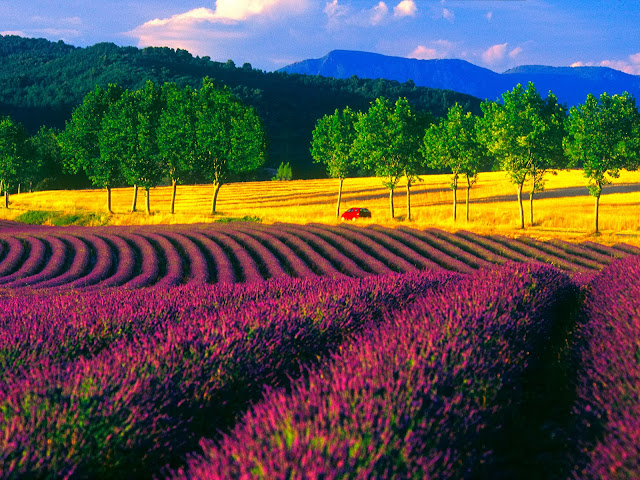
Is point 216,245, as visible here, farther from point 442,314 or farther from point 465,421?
point 465,421

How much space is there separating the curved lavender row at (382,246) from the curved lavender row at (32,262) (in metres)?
11.4

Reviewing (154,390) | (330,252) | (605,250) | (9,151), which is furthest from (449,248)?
(9,151)

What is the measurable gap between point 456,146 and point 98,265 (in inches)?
1222

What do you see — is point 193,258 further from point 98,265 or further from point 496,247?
point 496,247

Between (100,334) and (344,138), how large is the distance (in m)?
44.3

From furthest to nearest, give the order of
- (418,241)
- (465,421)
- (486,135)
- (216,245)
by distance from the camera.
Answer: (486,135) < (418,241) < (216,245) < (465,421)

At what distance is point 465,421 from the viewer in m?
3.51

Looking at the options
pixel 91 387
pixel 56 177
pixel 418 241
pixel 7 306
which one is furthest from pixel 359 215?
pixel 56 177

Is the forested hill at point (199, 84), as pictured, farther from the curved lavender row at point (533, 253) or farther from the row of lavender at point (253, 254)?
the curved lavender row at point (533, 253)

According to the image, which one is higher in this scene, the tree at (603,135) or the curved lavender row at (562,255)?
the tree at (603,135)

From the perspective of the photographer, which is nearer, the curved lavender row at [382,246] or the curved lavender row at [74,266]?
the curved lavender row at [74,266]

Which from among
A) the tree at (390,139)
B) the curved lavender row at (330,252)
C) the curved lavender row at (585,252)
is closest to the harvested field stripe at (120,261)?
the curved lavender row at (330,252)

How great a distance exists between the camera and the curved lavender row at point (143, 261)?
14497 millimetres

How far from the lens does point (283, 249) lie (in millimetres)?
19812
